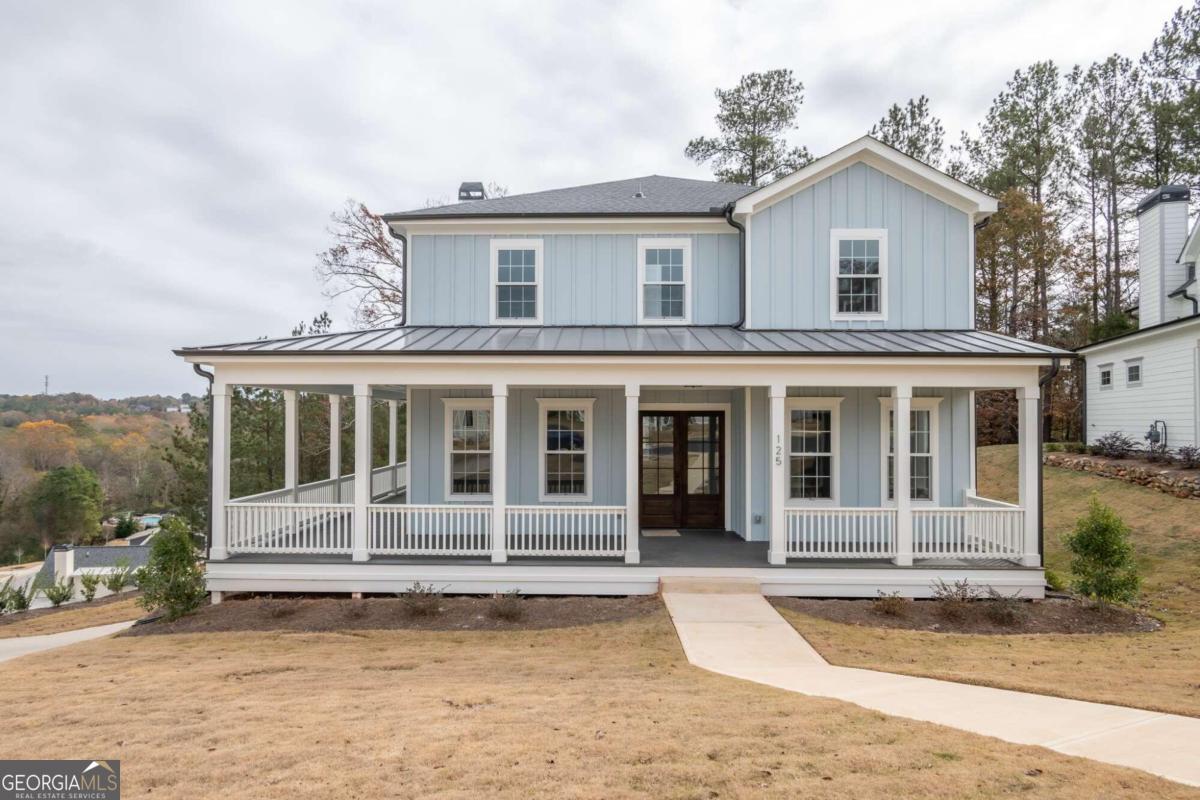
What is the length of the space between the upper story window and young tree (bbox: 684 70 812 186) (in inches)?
673

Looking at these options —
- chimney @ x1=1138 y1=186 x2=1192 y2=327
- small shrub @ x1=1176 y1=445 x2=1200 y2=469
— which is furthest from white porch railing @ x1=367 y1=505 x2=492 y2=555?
chimney @ x1=1138 y1=186 x2=1192 y2=327

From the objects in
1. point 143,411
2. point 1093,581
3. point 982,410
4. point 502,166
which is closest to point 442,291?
point 1093,581

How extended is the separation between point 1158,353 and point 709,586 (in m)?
15.6

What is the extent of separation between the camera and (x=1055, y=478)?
16.2 m

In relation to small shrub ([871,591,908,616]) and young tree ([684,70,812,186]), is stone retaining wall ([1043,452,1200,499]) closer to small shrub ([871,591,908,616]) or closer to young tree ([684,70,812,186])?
small shrub ([871,591,908,616])

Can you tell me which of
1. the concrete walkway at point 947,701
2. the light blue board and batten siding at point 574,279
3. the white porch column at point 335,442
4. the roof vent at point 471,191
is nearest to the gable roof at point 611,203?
the light blue board and batten siding at point 574,279

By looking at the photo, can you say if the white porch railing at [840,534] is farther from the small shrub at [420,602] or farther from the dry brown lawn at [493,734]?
the small shrub at [420,602]

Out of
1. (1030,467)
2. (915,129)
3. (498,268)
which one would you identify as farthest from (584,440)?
(915,129)

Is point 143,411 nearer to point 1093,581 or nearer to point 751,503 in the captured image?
point 751,503

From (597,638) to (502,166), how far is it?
23.5 metres

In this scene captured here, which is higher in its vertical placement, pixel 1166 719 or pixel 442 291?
pixel 442 291

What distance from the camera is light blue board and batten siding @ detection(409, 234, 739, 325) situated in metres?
11.3

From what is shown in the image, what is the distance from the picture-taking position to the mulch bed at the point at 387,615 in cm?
793

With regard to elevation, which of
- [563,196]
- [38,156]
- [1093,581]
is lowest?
[1093,581]
